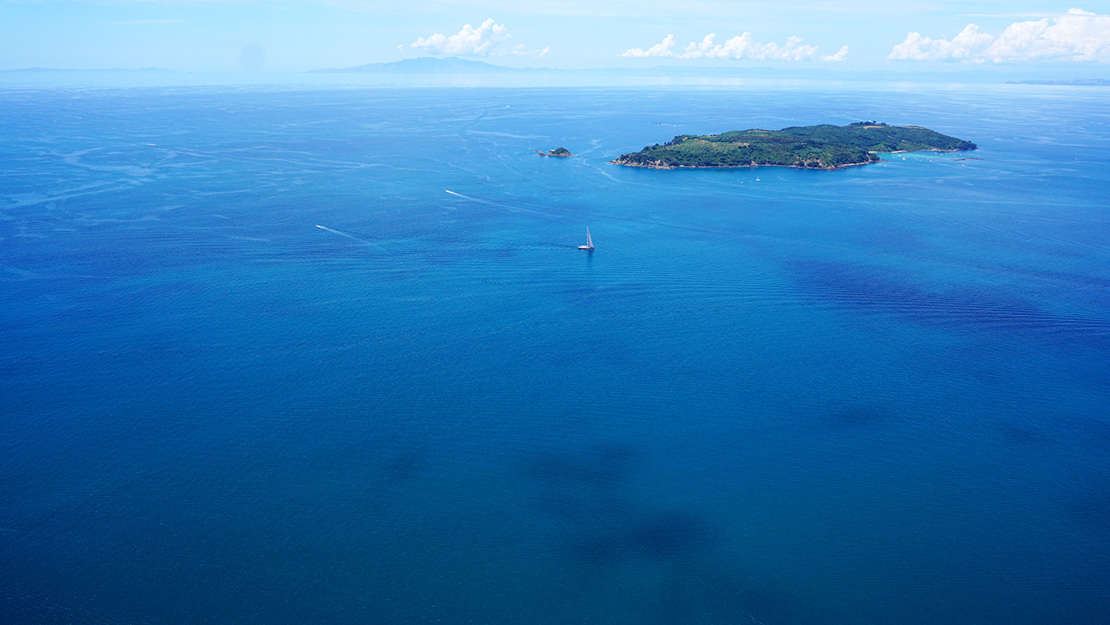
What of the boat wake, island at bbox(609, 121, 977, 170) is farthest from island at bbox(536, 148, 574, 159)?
the boat wake

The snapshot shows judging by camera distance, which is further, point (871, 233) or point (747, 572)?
point (871, 233)

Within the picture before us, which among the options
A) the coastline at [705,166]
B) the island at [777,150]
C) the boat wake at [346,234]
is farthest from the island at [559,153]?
the boat wake at [346,234]

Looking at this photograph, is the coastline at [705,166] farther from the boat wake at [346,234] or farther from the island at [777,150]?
the boat wake at [346,234]

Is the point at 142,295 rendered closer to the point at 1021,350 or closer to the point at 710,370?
the point at 710,370

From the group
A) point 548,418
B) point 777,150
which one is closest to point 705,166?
point 777,150

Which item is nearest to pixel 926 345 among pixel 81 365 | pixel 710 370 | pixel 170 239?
pixel 710 370

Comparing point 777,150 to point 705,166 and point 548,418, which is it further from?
point 548,418

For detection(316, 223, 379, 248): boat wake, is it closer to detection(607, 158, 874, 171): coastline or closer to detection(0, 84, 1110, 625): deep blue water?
detection(0, 84, 1110, 625): deep blue water
